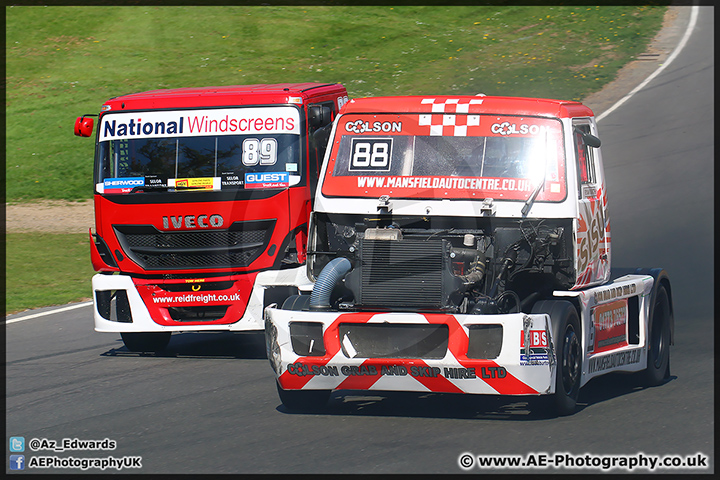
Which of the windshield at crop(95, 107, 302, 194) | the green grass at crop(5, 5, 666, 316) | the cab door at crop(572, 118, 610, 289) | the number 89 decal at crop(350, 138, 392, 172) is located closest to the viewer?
the cab door at crop(572, 118, 610, 289)

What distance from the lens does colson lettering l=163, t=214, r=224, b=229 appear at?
1186cm

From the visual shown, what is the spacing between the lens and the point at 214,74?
36.6m

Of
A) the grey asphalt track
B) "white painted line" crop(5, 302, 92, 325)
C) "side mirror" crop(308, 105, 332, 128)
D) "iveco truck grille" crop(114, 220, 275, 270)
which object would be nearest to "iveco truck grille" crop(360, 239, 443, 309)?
the grey asphalt track

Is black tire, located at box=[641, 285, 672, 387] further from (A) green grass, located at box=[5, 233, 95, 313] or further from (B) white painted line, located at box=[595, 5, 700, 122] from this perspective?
(B) white painted line, located at box=[595, 5, 700, 122]

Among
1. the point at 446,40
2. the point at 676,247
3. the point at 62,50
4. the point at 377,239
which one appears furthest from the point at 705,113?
the point at 62,50

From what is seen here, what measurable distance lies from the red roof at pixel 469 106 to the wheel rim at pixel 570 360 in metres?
1.89

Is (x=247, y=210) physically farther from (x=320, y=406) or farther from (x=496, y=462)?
(x=496, y=462)

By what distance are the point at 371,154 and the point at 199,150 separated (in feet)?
10.1

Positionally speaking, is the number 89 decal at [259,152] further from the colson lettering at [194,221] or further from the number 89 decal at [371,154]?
the number 89 decal at [371,154]

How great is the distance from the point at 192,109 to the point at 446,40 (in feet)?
93.2

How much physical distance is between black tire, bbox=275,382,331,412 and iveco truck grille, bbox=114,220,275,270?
2933 mm

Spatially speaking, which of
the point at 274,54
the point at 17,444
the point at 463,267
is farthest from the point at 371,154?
the point at 274,54

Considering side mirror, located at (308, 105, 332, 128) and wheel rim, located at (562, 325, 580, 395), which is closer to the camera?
wheel rim, located at (562, 325, 580, 395)

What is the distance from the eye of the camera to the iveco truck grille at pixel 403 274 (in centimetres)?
856
